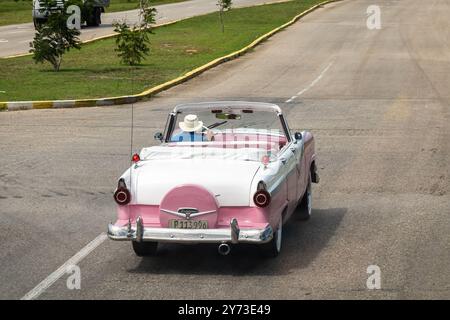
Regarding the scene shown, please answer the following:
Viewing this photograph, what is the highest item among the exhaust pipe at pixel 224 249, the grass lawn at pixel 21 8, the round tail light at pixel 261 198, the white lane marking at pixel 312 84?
the round tail light at pixel 261 198

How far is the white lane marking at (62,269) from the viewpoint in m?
9.14

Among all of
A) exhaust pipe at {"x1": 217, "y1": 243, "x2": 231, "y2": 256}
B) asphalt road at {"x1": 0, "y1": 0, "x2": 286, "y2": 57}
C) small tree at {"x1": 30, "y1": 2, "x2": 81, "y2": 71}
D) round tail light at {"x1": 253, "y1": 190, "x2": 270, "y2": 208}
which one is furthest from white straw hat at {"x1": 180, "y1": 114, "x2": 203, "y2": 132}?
asphalt road at {"x1": 0, "y1": 0, "x2": 286, "y2": 57}

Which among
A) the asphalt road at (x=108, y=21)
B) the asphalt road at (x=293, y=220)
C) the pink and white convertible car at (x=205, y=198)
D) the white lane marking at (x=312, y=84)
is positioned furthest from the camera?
the asphalt road at (x=108, y=21)

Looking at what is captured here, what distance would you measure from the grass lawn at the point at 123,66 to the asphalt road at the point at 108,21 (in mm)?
2473

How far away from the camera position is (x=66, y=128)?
21188mm

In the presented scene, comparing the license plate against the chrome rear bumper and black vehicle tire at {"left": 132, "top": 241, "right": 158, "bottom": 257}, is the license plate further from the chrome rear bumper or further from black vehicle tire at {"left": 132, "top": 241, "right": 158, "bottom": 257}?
black vehicle tire at {"left": 132, "top": 241, "right": 158, "bottom": 257}

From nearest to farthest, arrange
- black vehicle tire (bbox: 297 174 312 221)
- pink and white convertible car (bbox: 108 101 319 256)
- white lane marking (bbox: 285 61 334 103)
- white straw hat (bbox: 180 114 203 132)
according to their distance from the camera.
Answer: pink and white convertible car (bbox: 108 101 319 256) → white straw hat (bbox: 180 114 203 132) → black vehicle tire (bbox: 297 174 312 221) → white lane marking (bbox: 285 61 334 103)

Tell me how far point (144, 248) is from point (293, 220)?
2.40 meters

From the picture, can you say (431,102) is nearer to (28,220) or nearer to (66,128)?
(66,128)

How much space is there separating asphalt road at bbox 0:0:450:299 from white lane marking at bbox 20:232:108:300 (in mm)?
76

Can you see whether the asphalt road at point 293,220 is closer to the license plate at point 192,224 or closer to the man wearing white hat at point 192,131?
the license plate at point 192,224

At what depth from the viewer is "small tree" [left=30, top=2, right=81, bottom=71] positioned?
31297 millimetres

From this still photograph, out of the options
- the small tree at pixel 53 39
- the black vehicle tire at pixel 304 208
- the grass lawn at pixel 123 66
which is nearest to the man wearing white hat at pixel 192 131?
the black vehicle tire at pixel 304 208

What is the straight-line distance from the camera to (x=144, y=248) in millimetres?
10484
